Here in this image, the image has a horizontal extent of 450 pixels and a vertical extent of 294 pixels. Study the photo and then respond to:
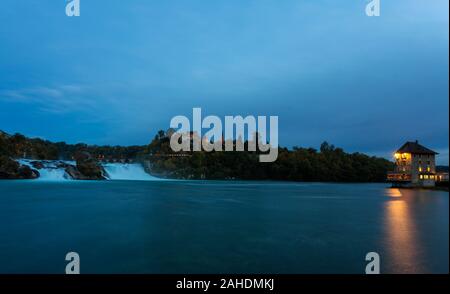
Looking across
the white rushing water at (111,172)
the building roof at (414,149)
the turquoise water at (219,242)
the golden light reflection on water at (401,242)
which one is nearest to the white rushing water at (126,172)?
the white rushing water at (111,172)

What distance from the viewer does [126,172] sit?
76.4 metres

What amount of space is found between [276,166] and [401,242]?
7582 cm

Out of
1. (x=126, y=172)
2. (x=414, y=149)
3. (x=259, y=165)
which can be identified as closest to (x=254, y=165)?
(x=259, y=165)

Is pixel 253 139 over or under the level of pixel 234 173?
over

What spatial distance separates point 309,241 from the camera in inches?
469

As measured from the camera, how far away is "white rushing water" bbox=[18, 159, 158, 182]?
60312 millimetres

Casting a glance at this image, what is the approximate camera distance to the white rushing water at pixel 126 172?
71.7 meters

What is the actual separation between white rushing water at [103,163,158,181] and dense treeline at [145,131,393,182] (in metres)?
4.08

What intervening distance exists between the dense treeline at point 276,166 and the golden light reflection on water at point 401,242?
68450 mm

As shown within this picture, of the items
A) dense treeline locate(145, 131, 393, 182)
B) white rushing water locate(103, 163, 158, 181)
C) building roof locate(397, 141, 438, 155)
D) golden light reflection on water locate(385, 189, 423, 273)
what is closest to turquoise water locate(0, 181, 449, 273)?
golden light reflection on water locate(385, 189, 423, 273)

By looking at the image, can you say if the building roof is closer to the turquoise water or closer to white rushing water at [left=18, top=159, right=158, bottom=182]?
the turquoise water
